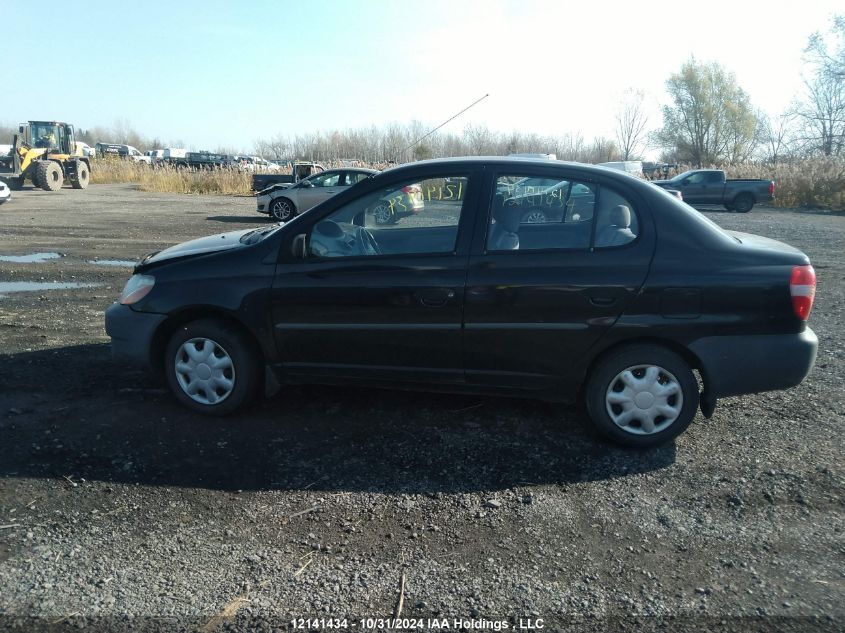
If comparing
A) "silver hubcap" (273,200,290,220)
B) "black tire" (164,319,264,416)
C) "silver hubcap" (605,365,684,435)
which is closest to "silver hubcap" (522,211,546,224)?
"silver hubcap" (605,365,684,435)

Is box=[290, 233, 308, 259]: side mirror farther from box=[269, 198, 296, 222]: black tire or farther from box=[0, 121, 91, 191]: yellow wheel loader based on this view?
box=[0, 121, 91, 191]: yellow wheel loader

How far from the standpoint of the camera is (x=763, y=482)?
372 cm

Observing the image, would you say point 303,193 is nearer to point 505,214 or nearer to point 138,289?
point 138,289

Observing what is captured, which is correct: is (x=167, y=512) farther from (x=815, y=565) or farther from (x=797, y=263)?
(x=797, y=263)

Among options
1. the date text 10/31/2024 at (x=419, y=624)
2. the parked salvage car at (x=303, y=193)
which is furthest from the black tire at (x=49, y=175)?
the date text 10/31/2024 at (x=419, y=624)

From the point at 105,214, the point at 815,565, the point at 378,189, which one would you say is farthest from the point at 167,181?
the point at 815,565

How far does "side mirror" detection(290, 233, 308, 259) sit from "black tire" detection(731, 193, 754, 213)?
28.8 m

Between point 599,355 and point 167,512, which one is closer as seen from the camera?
point 167,512

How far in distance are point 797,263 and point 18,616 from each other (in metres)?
4.39

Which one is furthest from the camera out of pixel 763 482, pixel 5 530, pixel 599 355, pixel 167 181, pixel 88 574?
pixel 167 181

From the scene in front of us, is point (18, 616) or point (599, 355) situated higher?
point (599, 355)

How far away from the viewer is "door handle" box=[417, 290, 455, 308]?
4074mm

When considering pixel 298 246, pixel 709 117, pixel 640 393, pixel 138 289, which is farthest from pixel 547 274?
pixel 709 117

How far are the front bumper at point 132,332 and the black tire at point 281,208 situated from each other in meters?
16.4
